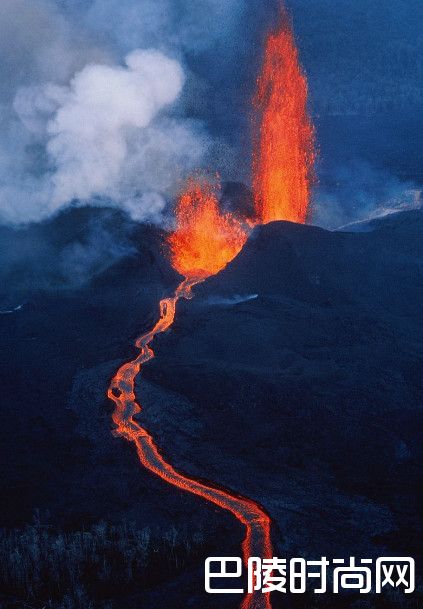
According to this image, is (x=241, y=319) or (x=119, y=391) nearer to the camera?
(x=119, y=391)

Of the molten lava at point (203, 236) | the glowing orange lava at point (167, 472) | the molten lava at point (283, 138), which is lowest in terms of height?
the glowing orange lava at point (167, 472)

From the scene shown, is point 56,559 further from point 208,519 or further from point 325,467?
point 325,467

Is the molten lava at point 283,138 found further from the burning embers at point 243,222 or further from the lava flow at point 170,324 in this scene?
the lava flow at point 170,324

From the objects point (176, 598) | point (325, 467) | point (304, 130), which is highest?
point (304, 130)

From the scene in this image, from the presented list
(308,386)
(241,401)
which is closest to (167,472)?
(241,401)

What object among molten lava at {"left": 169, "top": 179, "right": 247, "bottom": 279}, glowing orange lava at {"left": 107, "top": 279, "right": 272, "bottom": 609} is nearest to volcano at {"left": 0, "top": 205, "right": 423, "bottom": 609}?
glowing orange lava at {"left": 107, "top": 279, "right": 272, "bottom": 609}

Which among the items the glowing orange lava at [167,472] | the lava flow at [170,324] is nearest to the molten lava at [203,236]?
the lava flow at [170,324]

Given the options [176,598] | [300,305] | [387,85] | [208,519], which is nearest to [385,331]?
[300,305]
